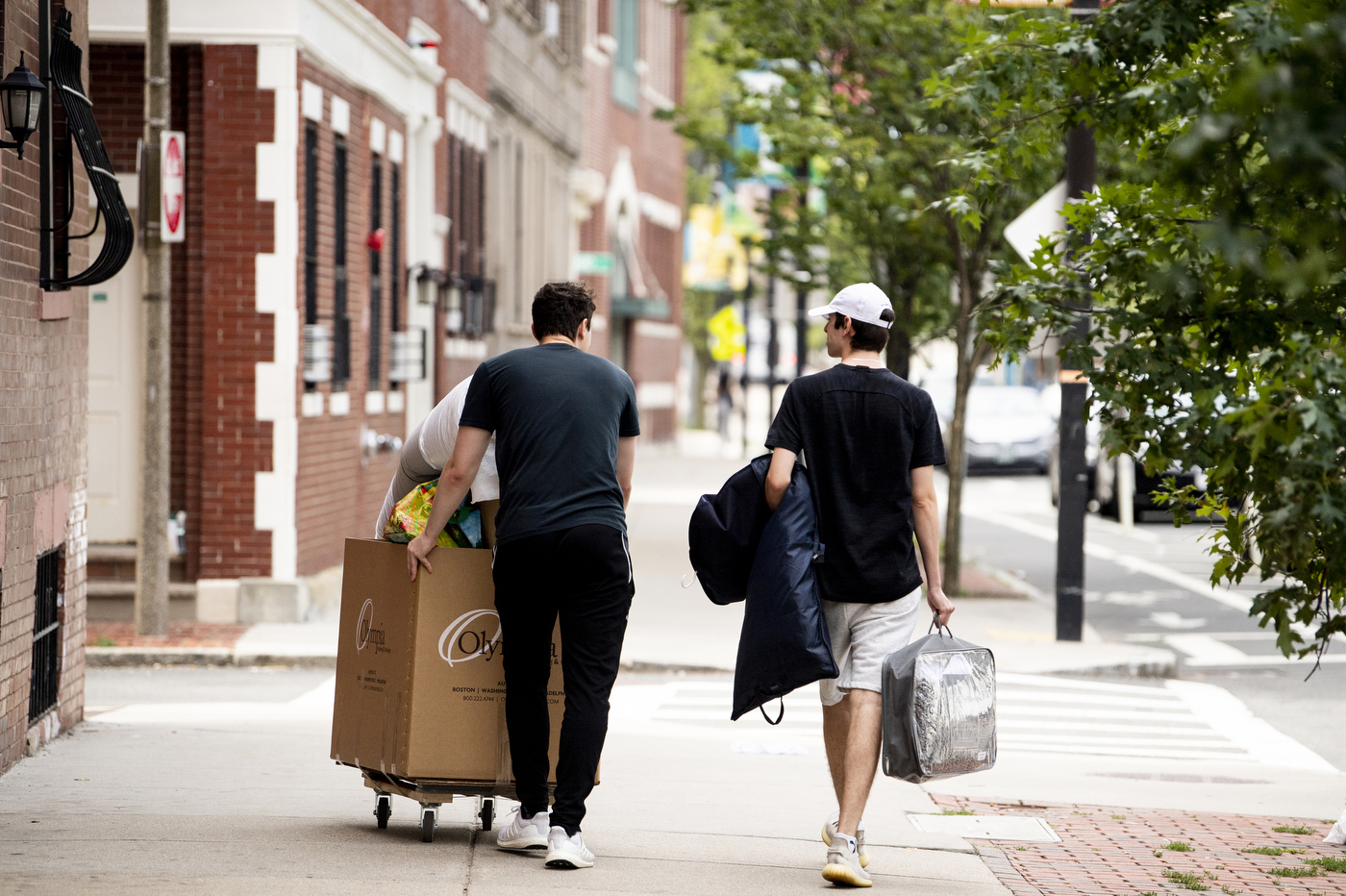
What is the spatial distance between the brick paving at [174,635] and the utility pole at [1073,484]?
19.6ft

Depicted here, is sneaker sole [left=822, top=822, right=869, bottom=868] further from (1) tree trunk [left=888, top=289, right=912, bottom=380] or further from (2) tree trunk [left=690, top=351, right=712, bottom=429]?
(2) tree trunk [left=690, top=351, right=712, bottom=429]

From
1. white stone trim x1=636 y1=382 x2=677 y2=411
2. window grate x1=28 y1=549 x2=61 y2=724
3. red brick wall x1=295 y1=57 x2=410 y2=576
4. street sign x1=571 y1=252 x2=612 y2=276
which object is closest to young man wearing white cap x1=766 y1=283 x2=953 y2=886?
window grate x1=28 y1=549 x2=61 y2=724

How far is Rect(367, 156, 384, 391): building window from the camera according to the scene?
17.2 meters

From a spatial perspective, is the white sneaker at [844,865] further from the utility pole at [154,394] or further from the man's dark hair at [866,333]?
the utility pole at [154,394]

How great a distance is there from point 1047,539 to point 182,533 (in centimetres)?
1353

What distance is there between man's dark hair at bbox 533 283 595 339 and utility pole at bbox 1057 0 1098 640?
761 cm

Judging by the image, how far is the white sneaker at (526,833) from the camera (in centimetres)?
588

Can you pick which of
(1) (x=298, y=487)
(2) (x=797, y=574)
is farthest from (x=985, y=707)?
(1) (x=298, y=487)

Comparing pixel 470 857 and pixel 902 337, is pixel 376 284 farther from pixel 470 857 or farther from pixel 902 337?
pixel 470 857

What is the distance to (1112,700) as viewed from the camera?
11492 millimetres

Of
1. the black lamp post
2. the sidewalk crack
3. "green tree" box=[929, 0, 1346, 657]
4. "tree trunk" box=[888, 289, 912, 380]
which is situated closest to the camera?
"green tree" box=[929, 0, 1346, 657]

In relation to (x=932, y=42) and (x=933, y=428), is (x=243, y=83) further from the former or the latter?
(x=933, y=428)

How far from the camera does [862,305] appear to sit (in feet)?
19.8

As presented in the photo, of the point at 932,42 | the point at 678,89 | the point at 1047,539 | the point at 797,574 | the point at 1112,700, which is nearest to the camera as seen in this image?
the point at 797,574
